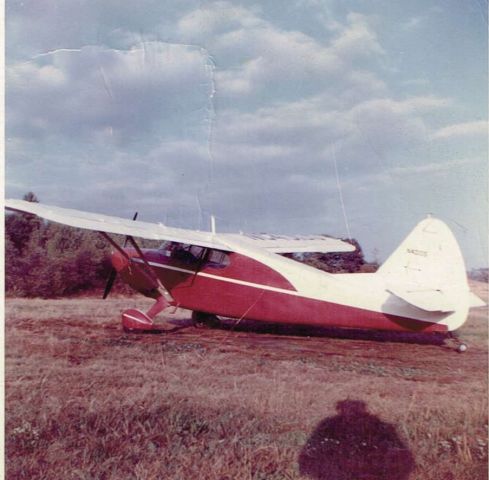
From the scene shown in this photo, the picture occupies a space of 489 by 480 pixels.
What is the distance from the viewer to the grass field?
9.95 ft

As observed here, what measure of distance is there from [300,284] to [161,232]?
2.68m

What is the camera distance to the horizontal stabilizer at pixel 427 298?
259 inches

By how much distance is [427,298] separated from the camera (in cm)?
677

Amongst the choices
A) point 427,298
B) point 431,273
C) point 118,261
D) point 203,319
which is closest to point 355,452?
point 427,298

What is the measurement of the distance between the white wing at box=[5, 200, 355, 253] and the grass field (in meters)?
1.68

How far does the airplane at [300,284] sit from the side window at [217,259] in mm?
18

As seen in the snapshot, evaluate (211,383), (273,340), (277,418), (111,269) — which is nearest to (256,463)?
(277,418)

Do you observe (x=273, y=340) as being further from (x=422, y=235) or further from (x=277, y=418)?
(x=277, y=418)

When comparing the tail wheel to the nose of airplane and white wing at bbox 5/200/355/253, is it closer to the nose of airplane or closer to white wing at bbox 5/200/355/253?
white wing at bbox 5/200/355/253

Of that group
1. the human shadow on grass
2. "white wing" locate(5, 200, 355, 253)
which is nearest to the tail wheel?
"white wing" locate(5, 200, 355, 253)

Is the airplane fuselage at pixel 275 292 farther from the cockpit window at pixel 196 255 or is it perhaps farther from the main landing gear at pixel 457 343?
the main landing gear at pixel 457 343

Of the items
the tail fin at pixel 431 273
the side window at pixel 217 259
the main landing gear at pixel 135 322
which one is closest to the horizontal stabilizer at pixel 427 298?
the tail fin at pixel 431 273

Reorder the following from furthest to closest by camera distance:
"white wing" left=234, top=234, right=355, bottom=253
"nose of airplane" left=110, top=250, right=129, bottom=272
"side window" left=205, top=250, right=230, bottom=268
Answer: "white wing" left=234, top=234, right=355, bottom=253 → "nose of airplane" left=110, top=250, right=129, bottom=272 → "side window" left=205, top=250, right=230, bottom=268

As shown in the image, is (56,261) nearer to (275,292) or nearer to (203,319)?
(203,319)
